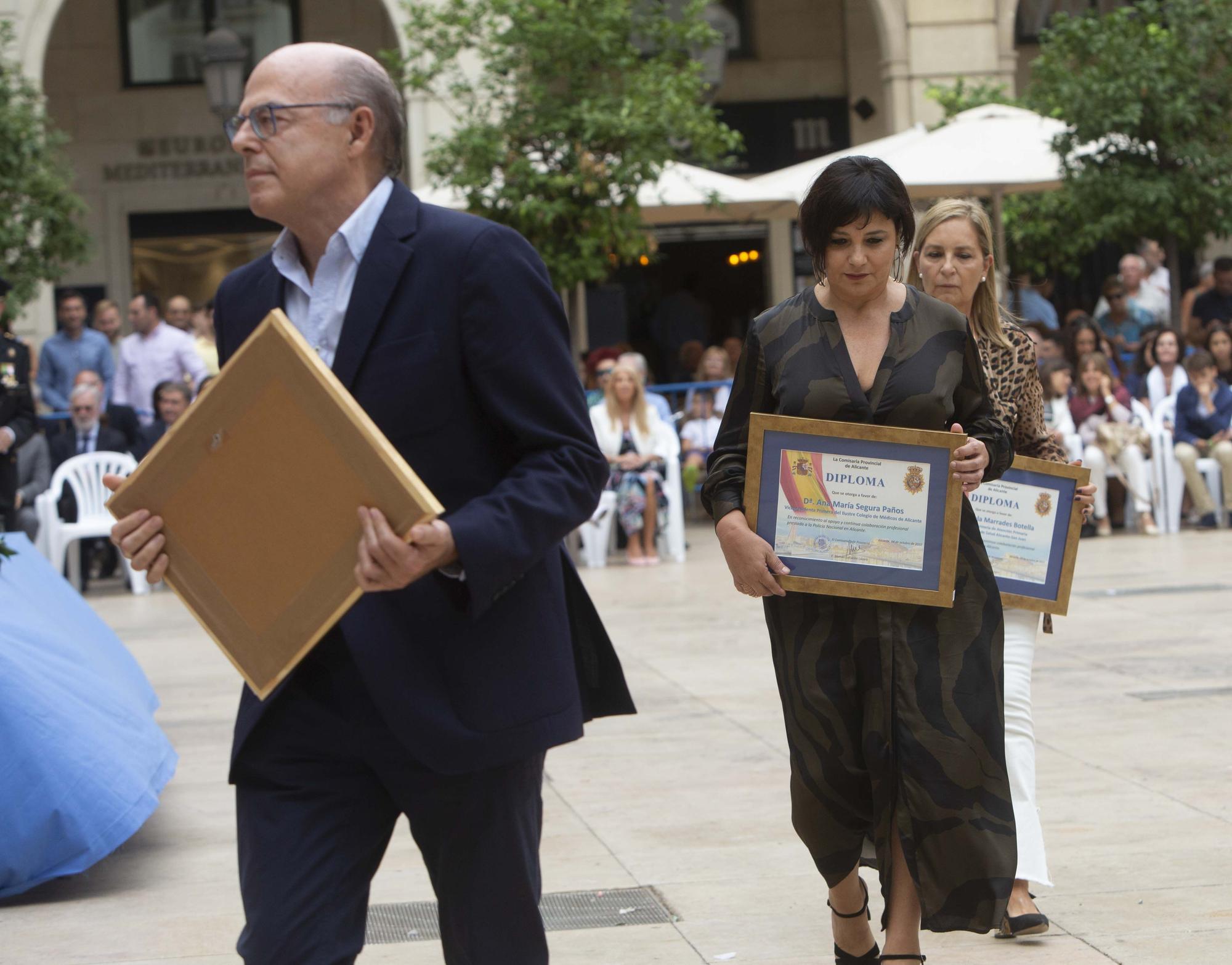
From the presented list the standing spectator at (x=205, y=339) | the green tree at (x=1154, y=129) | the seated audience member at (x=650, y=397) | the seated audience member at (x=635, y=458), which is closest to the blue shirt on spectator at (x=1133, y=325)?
the green tree at (x=1154, y=129)

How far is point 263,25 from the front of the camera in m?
22.9

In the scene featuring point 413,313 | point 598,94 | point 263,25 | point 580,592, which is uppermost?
point 263,25

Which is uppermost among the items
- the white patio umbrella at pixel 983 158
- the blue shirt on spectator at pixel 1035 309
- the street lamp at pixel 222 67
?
the street lamp at pixel 222 67

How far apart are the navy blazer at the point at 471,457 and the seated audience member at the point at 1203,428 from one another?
1255 cm

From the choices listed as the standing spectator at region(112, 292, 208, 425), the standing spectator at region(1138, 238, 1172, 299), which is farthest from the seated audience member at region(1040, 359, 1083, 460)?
the standing spectator at region(112, 292, 208, 425)

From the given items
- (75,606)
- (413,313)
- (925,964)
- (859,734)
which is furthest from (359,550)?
(75,606)

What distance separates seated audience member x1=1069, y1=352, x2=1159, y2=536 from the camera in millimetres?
14773

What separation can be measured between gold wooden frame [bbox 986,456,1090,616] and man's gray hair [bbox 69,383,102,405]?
35.4 feet

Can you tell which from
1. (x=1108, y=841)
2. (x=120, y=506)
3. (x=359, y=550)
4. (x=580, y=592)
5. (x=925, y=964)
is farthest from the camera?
(x=1108, y=841)

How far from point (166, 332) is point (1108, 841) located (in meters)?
11.5

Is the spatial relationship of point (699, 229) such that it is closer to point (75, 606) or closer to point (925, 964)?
point (75, 606)

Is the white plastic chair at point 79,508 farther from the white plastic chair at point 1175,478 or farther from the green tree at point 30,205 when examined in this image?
the white plastic chair at point 1175,478

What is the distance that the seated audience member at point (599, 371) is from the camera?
15.2 metres

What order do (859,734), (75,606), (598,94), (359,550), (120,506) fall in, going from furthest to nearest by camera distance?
(598,94)
(75,606)
(859,734)
(120,506)
(359,550)
